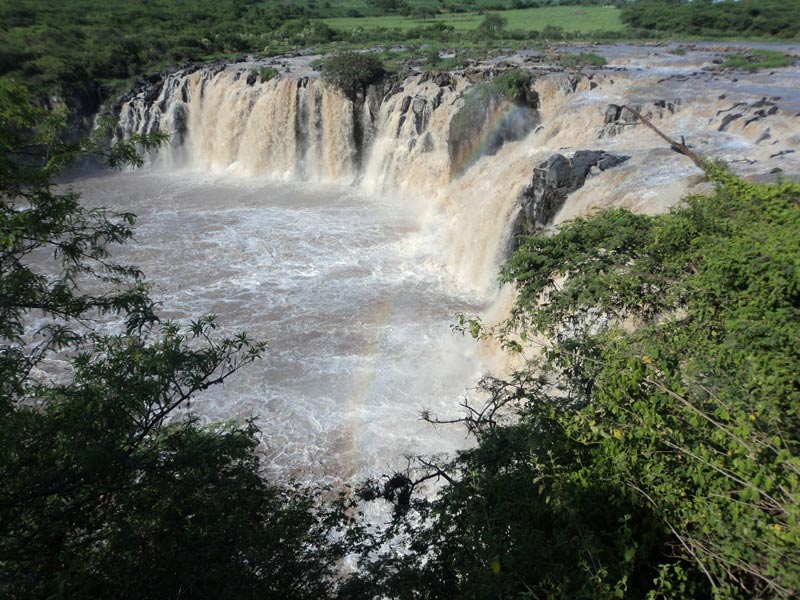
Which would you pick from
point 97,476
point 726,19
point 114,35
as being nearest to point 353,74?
point 97,476

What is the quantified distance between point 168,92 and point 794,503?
3193 cm

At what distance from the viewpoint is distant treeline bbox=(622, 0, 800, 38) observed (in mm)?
37156

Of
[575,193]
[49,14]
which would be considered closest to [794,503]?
[575,193]

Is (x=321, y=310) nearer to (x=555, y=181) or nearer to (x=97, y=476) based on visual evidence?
(x=555, y=181)

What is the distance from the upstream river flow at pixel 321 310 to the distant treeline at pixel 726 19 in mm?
34056

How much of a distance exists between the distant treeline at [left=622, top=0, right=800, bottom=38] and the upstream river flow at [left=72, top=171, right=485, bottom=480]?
3406cm

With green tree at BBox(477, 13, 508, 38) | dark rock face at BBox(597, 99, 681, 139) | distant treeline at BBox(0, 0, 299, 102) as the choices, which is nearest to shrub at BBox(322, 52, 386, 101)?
dark rock face at BBox(597, 99, 681, 139)

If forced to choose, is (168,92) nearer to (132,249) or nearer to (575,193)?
(132,249)

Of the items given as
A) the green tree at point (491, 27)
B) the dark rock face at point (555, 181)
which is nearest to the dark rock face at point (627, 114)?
the dark rock face at point (555, 181)

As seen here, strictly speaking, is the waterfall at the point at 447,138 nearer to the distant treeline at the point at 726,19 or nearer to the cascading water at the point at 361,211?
the cascading water at the point at 361,211

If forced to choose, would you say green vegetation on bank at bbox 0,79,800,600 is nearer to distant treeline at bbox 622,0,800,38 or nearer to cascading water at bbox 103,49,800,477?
cascading water at bbox 103,49,800,477

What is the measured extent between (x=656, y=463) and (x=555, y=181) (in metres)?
9.70

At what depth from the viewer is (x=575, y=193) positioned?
1227 centimetres

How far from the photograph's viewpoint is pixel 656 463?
12.7 ft
